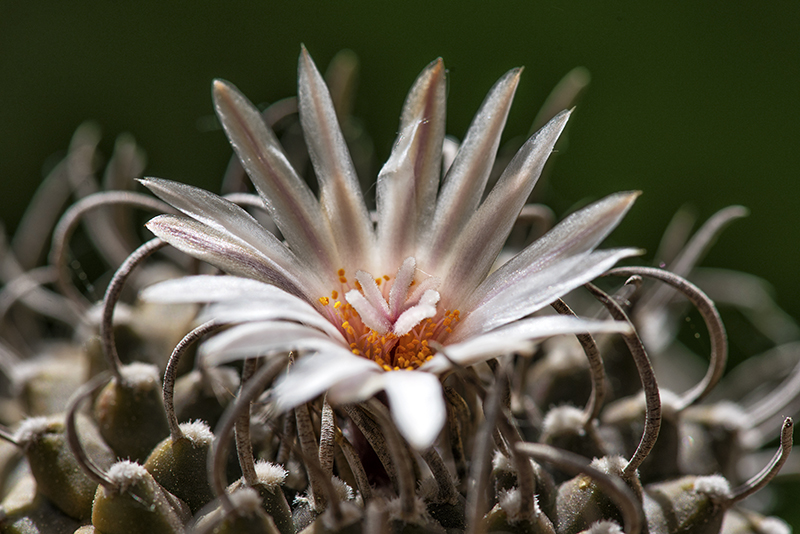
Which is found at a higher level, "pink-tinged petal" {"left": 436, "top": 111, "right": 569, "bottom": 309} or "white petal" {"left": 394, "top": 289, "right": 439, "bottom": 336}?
"pink-tinged petal" {"left": 436, "top": 111, "right": 569, "bottom": 309}

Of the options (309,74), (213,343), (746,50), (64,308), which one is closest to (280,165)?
(309,74)

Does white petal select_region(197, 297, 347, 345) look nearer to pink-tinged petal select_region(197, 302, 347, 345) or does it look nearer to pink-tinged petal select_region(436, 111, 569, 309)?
pink-tinged petal select_region(197, 302, 347, 345)

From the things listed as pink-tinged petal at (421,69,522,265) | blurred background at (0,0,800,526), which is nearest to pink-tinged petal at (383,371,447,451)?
pink-tinged petal at (421,69,522,265)

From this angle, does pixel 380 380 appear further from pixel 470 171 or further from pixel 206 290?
pixel 470 171

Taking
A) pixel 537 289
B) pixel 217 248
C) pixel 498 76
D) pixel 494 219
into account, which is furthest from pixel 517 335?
pixel 498 76

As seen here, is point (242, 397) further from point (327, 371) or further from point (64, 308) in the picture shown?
point (64, 308)

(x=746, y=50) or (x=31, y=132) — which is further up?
(x=746, y=50)
